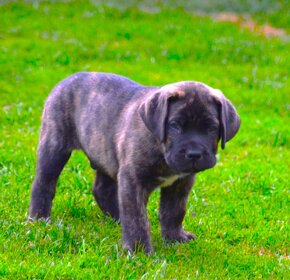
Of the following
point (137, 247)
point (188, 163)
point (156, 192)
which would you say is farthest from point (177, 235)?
point (156, 192)

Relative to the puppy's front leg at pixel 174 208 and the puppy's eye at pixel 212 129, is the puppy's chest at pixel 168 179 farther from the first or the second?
the puppy's eye at pixel 212 129

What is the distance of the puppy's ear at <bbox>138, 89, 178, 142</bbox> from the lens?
6578 mm

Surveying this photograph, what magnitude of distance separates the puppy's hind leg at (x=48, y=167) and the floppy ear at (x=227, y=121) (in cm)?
219

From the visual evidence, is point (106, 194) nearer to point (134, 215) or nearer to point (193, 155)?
point (134, 215)

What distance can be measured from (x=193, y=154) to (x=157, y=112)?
57cm

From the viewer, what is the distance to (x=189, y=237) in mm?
7809

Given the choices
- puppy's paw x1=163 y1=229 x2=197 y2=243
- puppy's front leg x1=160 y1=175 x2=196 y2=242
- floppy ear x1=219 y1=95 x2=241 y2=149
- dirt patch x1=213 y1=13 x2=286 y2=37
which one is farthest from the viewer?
dirt patch x1=213 y1=13 x2=286 y2=37

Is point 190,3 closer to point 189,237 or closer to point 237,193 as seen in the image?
point 237,193

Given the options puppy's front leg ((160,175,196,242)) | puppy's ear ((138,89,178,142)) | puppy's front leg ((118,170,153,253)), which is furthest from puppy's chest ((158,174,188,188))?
puppy's ear ((138,89,178,142))

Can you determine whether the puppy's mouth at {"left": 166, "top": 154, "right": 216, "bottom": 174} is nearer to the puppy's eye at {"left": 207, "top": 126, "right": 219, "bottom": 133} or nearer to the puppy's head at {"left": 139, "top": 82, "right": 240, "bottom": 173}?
the puppy's head at {"left": 139, "top": 82, "right": 240, "bottom": 173}

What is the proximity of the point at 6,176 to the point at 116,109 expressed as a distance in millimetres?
2560

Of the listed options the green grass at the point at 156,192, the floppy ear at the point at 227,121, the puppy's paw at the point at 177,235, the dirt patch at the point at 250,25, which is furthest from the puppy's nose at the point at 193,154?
the dirt patch at the point at 250,25

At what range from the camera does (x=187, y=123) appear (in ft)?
21.5

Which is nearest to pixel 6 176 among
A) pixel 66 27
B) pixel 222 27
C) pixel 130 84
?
pixel 130 84
